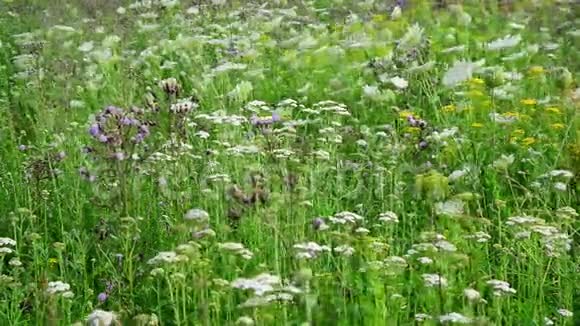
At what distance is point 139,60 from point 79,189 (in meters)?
2.05

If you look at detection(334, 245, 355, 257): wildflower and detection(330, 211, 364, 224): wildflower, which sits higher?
detection(330, 211, 364, 224): wildflower

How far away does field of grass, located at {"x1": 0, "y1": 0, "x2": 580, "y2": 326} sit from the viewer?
273 cm

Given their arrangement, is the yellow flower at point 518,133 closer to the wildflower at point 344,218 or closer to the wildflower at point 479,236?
the wildflower at point 479,236

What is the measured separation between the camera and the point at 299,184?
327cm

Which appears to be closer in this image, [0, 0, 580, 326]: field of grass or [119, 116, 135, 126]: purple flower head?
[0, 0, 580, 326]: field of grass

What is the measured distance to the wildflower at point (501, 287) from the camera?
2496 millimetres

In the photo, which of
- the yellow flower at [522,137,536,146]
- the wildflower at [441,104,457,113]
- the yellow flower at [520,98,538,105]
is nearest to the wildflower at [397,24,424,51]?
the wildflower at [441,104,457,113]

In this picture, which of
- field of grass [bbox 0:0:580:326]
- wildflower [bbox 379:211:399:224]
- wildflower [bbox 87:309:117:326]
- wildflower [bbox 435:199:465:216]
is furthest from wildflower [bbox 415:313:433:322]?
wildflower [bbox 87:309:117:326]

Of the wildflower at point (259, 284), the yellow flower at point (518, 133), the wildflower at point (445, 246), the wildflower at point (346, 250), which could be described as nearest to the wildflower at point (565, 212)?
the wildflower at point (445, 246)

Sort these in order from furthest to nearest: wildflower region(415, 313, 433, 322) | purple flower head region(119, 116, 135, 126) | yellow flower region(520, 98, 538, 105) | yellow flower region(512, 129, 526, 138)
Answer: yellow flower region(520, 98, 538, 105), yellow flower region(512, 129, 526, 138), purple flower head region(119, 116, 135, 126), wildflower region(415, 313, 433, 322)

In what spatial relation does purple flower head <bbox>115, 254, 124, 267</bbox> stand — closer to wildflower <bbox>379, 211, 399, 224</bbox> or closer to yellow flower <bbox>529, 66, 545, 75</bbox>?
wildflower <bbox>379, 211, 399, 224</bbox>

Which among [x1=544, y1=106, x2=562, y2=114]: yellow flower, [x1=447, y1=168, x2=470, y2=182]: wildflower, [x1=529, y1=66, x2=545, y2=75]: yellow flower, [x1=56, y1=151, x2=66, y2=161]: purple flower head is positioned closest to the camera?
[x1=447, y1=168, x2=470, y2=182]: wildflower

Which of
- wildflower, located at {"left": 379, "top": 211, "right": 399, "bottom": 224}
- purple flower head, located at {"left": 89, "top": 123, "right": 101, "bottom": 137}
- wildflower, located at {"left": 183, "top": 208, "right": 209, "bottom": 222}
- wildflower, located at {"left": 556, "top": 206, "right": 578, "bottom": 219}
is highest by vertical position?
purple flower head, located at {"left": 89, "top": 123, "right": 101, "bottom": 137}

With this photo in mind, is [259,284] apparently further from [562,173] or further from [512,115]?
[512,115]
